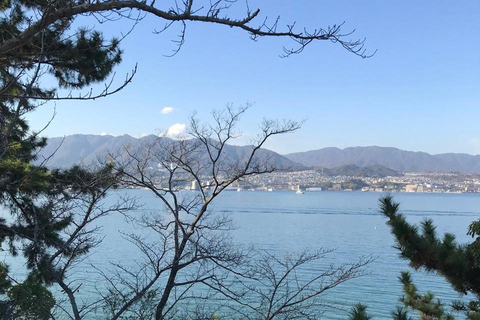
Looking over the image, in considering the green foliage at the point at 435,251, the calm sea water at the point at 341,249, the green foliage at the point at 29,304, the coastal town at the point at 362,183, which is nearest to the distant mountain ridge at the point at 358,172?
the coastal town at the point at 362,183

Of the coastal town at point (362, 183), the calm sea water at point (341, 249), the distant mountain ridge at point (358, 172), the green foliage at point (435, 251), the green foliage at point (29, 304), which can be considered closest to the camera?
the green foliage at point (435, 251)

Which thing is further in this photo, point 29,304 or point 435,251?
point 29,304

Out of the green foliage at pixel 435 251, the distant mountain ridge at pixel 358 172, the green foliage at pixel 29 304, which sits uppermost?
the distant mountain ridge at pixel 358 172

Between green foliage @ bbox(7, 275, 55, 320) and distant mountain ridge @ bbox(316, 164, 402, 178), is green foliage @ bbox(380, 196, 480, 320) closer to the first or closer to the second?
green foliage @ bbox(7, 275, 55, 320)

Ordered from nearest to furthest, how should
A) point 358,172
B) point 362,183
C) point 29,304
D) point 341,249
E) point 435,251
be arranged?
point 435,251
point 29,304
point 341,249
point 362,183
point 358,172

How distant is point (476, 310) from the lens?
14.5 feet

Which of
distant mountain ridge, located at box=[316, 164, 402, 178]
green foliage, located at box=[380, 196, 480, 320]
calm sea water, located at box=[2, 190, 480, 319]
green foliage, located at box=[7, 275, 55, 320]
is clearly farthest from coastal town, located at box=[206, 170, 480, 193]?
green foliage, located at box=[380, 196, 480, 320]

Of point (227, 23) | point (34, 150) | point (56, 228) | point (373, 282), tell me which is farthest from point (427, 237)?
point (373, 282)

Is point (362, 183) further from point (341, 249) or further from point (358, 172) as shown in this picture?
point (341, 249)

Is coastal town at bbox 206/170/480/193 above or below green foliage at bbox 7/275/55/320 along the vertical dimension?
above

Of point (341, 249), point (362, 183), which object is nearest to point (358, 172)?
point (362, 183)

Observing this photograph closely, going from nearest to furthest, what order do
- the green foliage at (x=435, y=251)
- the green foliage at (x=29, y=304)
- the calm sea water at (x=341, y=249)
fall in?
the green foliage at (x=435, y=251) → the green foliage at (x=29, y=304) → the calm sea water at (x=341, y=249)

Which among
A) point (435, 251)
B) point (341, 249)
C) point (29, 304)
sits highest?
point (435, 251)

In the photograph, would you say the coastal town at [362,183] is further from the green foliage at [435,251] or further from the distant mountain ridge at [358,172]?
the green foliage at [435,251]
